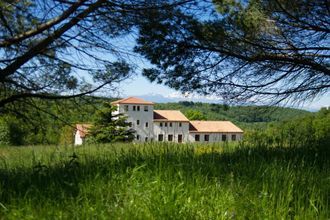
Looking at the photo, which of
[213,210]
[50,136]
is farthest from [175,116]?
[213,210]

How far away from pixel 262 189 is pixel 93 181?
1.12 m

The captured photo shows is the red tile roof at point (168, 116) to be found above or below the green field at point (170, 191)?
above

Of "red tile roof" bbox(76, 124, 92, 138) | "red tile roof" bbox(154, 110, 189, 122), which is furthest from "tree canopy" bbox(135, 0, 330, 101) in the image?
"red tile roof" bbox(154, 110, 189, 122)

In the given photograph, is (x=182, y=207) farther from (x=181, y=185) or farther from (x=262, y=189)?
(x=262, y=189)

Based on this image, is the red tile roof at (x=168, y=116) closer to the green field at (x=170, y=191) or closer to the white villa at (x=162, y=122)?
the white villa at (x=162, y=122)

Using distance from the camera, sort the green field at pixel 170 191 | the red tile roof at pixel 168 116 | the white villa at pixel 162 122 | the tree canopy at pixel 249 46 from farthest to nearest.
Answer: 1. the red tile roof at pixel 168 116
2. the white villa at pixel 162 122
3. the tree canopy at pixel 249 46
4. the green field at pixel 170 191

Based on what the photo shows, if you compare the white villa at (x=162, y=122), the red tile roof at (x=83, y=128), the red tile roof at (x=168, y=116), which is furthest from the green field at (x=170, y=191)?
the red tile roof at (x=168, y=116)

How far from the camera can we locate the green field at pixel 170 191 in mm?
2332

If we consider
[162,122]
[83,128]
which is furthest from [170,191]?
[162,122]

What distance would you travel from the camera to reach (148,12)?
5012mm

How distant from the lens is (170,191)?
2574 millimetres

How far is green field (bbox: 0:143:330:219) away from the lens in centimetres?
233

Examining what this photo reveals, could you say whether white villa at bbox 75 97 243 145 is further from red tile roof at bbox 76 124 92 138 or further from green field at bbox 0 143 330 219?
green field at bbox 0 143 330 219

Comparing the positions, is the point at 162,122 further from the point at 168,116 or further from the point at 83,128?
the point at 83,128
